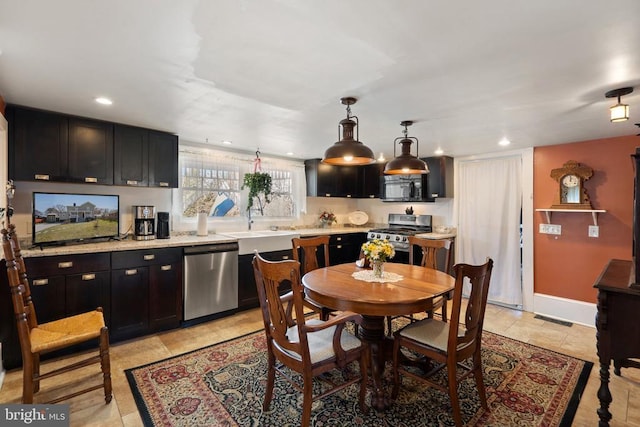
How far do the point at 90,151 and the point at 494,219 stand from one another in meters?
5.20

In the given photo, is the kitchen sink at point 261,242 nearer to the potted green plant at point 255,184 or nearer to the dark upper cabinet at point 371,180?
the potted green plant at point 255,184

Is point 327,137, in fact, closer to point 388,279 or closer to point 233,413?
point 388,279

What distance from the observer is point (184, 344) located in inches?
120

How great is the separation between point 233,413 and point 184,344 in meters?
1.27

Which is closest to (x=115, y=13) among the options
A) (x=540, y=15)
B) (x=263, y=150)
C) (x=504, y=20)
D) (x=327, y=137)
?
(x=504, y=20)

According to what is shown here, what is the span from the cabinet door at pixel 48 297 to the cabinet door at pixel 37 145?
95 cm

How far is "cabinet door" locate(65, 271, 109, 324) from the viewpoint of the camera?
2771 millimetres

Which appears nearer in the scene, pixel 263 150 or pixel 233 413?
pixel 233 413

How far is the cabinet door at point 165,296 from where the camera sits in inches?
128

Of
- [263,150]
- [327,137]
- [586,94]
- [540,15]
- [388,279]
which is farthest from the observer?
[263,150]

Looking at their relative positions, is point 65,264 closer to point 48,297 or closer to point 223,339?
point 48,297

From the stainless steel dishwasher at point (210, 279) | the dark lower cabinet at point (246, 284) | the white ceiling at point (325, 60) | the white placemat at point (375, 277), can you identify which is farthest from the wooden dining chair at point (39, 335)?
the white placemat at point (375, 277)

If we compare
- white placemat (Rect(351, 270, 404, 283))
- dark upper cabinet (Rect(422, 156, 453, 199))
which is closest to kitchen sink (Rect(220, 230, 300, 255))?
white placemat (Rect(351, 270, 404, 283))

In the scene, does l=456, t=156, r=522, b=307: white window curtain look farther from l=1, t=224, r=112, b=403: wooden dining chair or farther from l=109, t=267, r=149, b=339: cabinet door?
l=1, t=224, r=112, b=403: wooden dining chair
